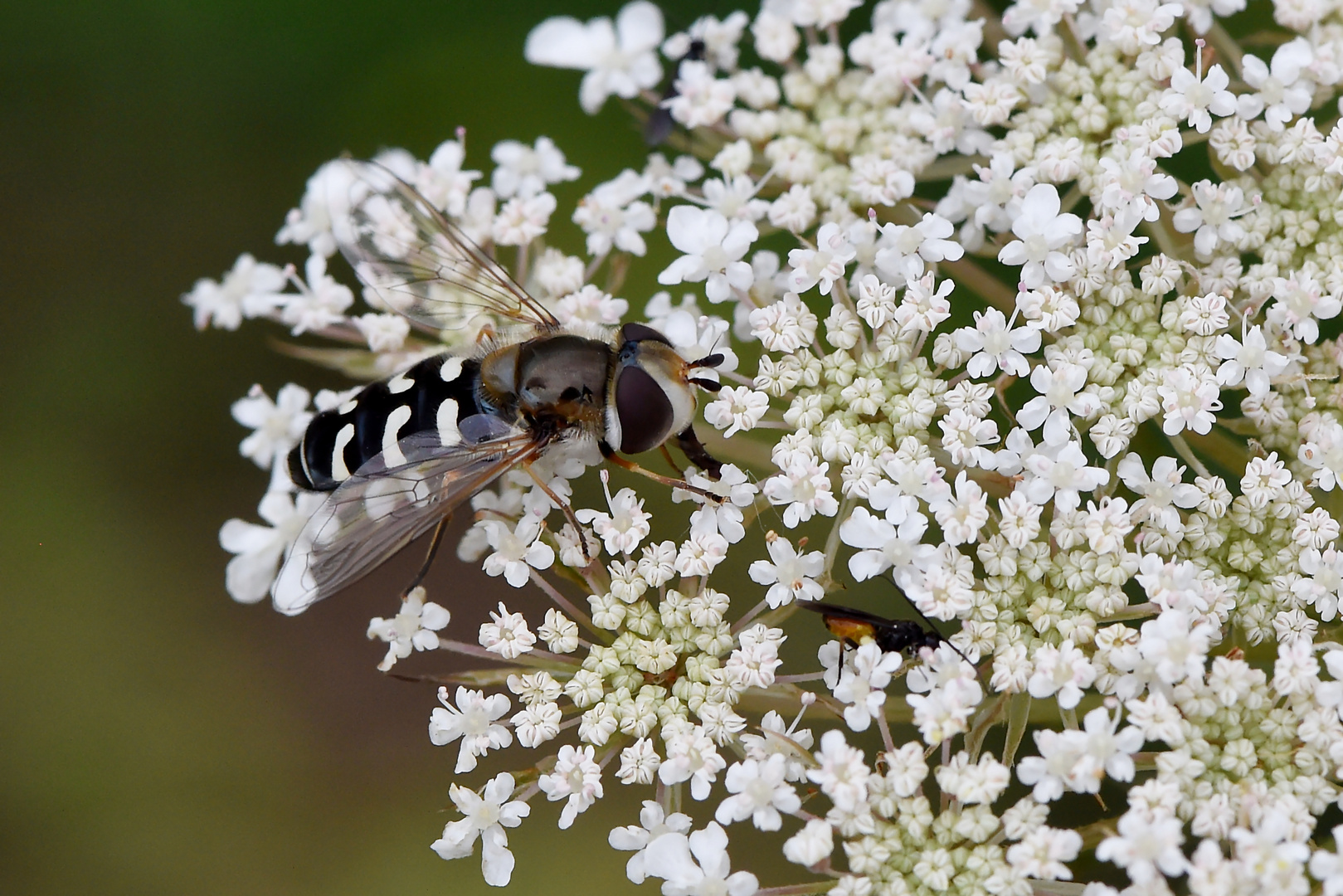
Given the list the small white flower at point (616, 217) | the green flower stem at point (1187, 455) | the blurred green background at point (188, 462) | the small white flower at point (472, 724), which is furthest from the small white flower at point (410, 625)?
the green flower stem at point (1187, 455)

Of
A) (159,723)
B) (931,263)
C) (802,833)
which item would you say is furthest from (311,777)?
(931,263)

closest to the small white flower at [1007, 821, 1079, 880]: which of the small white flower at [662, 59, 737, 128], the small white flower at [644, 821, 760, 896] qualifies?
the small white flower at [644, 821, 760, 896]

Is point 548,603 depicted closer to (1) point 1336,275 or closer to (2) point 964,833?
(2) point 964,833

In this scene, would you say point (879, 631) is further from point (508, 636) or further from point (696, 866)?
point (508, 636)

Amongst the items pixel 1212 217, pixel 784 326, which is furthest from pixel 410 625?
pixel 1212 217

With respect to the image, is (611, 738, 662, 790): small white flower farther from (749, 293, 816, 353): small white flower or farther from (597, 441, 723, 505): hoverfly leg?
(749, 293, 816, 353): small white flower
